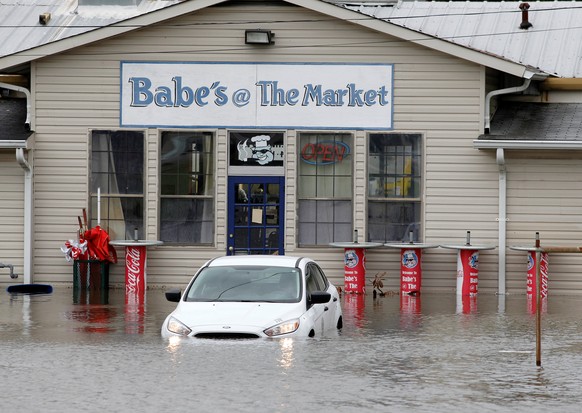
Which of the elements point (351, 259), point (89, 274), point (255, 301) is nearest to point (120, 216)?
point (89, 274)

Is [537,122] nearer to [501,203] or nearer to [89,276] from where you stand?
[501,203]

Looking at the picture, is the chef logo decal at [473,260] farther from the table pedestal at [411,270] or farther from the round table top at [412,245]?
the table pedestal at [411,270]

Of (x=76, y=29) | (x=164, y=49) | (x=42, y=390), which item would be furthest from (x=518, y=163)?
(x=42, y=390)

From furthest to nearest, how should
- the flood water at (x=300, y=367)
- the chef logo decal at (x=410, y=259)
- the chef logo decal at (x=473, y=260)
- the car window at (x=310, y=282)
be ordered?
the chef logo decal at (x=410, y=259) → the chef logo decal at (x=473, y=260) → the car window at (x=310, y=282) → the flood water at (x=300, y=367)

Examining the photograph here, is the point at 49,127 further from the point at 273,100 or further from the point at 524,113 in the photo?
the point at 524,113

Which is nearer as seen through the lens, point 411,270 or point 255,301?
point 255,301

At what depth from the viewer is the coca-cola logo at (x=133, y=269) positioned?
24.8 metres

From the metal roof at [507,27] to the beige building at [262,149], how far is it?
2469mm

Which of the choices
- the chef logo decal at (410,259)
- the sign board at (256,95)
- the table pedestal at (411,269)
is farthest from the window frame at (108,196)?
the chef logo decal at (410,259)

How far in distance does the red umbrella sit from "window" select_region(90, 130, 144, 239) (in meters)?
0.64

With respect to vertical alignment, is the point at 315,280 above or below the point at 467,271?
above

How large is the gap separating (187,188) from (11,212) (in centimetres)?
358

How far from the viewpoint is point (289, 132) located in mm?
25312

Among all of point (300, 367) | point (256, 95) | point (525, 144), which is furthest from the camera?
point (256, 95)
